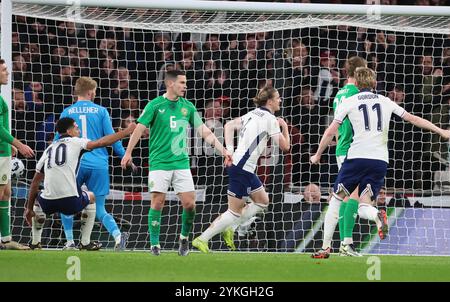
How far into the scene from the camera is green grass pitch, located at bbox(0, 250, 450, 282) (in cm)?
913

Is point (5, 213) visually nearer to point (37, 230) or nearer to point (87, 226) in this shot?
point (37, 230)

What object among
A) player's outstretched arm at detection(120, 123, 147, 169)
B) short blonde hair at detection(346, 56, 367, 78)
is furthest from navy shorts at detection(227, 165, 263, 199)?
short blonde hair at detection(346, 56, 367, 78)

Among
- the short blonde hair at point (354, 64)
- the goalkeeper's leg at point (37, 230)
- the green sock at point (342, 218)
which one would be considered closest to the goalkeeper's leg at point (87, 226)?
the goalkeeper's leg at point (37, 230)

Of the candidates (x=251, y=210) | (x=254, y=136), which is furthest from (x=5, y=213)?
(x=254, y=136)

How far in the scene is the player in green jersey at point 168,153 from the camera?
1160cm

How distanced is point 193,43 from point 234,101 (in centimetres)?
96

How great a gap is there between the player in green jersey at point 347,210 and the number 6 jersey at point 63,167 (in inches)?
104

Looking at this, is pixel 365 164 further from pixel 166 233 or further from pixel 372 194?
pixel 166 233

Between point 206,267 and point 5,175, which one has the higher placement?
point 5,175

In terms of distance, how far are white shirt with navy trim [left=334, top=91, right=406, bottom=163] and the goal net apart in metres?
1.90

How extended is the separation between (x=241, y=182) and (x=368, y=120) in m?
1.75

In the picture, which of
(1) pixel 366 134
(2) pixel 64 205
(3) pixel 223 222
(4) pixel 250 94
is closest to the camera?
(1) pixel 366 134

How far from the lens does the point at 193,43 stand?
49.1ft

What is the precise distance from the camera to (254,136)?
39.9 ft
